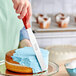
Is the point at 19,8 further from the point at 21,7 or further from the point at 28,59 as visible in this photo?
the point at 28,59

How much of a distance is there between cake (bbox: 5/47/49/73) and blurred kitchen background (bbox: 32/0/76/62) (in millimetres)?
1319

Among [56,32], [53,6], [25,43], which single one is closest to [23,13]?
[25,43]

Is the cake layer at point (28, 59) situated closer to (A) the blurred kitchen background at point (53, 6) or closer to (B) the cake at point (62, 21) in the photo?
(B) the cake at point (62, 21)

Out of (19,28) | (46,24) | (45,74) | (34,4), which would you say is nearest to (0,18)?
(19,28)

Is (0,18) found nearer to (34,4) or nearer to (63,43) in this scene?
(63,43)

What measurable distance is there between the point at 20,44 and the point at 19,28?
114 millimetres

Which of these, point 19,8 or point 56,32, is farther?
point 56,32

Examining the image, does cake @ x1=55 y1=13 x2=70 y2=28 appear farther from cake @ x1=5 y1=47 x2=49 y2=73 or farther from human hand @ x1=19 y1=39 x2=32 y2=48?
cake @ x1=5 y1=47 x2=49 y2=73

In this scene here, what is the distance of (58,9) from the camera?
10.6ft

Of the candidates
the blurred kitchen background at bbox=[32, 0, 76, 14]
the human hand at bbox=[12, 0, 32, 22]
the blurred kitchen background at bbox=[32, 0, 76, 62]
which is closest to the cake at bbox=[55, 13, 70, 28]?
the blurred kitchen background at bbox=[32, 0, 76, 62]

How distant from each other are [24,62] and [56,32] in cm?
182

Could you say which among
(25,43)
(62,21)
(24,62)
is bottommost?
(62,21)

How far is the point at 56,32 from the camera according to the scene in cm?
279

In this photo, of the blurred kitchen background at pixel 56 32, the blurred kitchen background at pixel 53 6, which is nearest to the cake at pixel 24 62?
the blurred kitchen background at pixel 56 32
